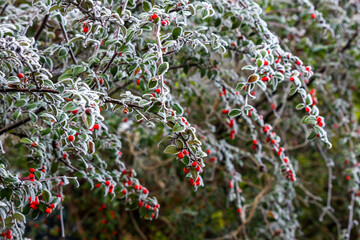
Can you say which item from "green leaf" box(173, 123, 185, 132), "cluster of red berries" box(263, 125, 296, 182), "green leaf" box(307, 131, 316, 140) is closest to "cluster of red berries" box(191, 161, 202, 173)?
"green leaf" box(173, 123, 185, 132)

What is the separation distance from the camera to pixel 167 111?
1065 mm

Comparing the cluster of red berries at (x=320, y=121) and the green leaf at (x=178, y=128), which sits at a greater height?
the green leaf at (x=178, y=128)

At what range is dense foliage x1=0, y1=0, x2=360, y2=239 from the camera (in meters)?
1.15

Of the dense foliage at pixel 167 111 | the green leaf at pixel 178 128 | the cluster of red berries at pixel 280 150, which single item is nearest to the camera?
the green leaf at pixel 178 128

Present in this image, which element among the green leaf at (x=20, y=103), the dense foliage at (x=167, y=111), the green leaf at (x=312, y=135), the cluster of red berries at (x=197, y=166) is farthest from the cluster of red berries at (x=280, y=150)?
the green leaf at (x=20, y=103)

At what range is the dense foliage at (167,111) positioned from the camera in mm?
1150

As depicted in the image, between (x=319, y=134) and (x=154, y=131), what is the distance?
1.61m

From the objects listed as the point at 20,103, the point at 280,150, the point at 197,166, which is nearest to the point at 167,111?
the point at 197,166

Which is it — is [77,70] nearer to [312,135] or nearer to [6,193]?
[6,193]

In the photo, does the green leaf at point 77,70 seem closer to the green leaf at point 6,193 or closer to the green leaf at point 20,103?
the green leaf at point 20,103

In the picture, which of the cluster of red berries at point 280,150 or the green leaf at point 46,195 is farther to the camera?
the cluster of red berries at point 280,150

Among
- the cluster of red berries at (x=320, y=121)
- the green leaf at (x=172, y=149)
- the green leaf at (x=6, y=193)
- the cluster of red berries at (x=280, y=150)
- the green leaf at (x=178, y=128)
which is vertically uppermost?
the green leaf at (x=178, y=128)

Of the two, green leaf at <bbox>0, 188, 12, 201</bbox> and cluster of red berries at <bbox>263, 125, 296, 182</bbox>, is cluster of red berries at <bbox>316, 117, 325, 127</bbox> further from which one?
green leaf at <bbox>0, 188, 12, 201</bbox>

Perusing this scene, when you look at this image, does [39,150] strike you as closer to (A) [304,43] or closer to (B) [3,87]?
(B) [3,87]
